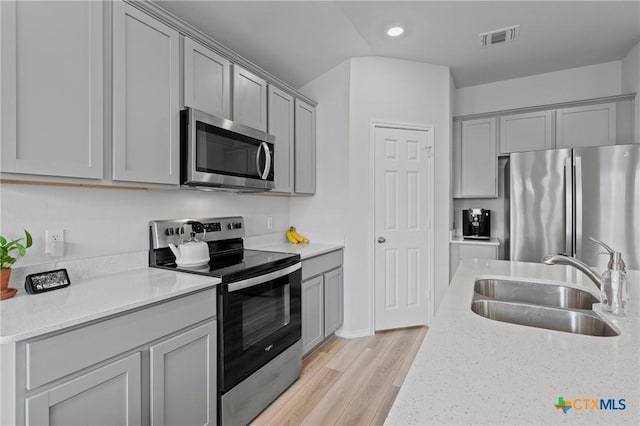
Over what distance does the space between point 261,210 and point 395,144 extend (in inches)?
58.7

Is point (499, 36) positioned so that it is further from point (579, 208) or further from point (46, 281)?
point (46, 281)

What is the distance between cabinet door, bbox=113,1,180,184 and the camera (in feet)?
4.91

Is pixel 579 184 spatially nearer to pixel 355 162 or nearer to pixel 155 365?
pixel 355 162

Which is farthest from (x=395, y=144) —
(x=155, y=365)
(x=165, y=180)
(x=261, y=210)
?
(x=155, y=365)

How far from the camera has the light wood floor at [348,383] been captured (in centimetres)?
188

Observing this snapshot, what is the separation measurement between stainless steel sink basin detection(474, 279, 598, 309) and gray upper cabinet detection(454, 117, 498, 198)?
85.0 inches

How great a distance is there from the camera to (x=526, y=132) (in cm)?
339

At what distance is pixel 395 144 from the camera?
3168mm

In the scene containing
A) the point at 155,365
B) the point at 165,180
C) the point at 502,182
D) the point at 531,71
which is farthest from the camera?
the point at 502,182

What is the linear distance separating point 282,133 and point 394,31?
1295 mm

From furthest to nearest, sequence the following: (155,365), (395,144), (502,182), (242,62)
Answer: (502,182)
(395,144)
(242,62)
(155,365)

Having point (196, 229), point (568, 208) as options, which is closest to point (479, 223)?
point (568, 208)

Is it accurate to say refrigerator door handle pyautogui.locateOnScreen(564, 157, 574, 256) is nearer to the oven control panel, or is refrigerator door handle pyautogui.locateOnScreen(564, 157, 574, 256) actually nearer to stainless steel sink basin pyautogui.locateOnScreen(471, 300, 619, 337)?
stainless steel sink basin pyautogui.locateOnScreen(471, 300, 619, 337)

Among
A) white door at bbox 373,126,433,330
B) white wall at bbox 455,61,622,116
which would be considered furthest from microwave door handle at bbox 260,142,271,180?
white wall at bbox 455,61,622,116
